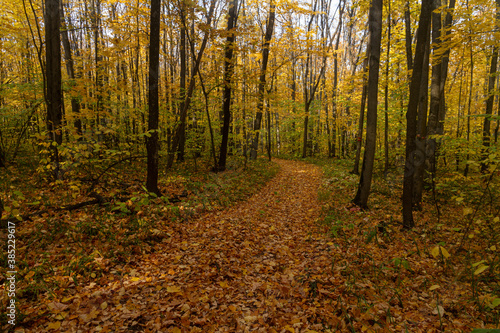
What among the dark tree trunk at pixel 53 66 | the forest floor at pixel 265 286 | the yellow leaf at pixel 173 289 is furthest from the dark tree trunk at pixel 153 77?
the yellow leaf at pixel 173 289

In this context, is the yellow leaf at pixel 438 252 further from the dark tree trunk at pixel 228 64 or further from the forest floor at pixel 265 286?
the dark tree trunk at pixel 228 64

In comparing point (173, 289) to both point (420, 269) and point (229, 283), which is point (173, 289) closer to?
point (229, 283)

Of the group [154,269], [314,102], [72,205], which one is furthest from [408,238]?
[314,102]

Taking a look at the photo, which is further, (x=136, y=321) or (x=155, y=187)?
(x=155, y=187)

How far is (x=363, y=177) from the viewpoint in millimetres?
7910

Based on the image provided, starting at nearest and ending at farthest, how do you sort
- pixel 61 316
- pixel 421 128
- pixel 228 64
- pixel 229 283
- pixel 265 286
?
pixel 61 316, pixel 265 286, pixel 229 283, pixel 421 128, pixel 228 64

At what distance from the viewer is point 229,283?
410cm

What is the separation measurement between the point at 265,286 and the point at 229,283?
64cm

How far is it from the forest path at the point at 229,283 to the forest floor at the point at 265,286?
0.05 feet

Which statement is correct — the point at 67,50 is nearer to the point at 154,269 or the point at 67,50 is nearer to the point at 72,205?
the point at 72,205

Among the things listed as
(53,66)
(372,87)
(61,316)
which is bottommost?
(61,316)

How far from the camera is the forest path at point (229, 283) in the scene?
124 inches

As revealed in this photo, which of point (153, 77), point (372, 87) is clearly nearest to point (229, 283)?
point (153, 77)

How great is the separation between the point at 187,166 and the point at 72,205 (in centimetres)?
749
